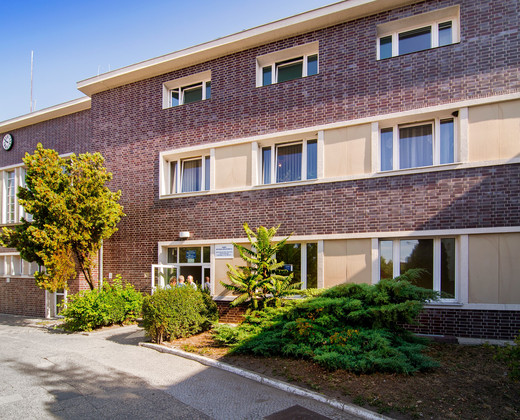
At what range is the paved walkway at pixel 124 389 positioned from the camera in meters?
5.82

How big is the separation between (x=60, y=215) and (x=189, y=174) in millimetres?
4595

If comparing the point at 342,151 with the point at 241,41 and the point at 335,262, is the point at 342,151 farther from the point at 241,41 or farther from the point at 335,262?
the point at 241,41

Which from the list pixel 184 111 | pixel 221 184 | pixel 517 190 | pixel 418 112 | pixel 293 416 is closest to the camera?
pixel 293 416

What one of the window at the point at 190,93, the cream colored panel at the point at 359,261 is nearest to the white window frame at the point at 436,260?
the cream colored panel at the point at 359,261

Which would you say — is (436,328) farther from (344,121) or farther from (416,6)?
(416,6)

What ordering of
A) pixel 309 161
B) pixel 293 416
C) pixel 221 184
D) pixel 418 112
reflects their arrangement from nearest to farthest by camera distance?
pixel 293 416
pixel 418 112
pixel 309 161
pixel 221 184

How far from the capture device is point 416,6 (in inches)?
433

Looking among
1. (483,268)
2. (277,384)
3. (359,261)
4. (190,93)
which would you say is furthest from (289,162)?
(277,384)

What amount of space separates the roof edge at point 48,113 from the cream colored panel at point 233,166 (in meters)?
7.59

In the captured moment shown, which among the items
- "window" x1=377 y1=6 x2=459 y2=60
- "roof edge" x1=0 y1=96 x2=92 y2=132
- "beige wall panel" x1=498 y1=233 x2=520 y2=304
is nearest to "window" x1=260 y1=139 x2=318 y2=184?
"window" x1=377 y1=6 x2=459 y2=60

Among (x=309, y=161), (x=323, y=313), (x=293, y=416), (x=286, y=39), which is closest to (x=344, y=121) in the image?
(x=309, y=161)

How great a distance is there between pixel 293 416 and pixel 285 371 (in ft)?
5.98

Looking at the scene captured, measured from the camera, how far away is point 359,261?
439 inches

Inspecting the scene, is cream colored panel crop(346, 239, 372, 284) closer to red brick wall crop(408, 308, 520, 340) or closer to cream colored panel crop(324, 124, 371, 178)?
red brick wall crop(408, 308, 520, 340)
